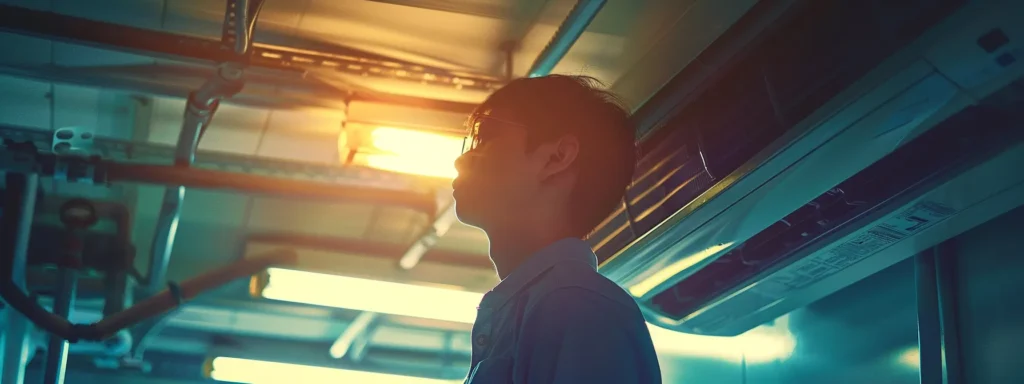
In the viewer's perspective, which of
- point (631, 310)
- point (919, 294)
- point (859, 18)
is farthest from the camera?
point (919, 294)

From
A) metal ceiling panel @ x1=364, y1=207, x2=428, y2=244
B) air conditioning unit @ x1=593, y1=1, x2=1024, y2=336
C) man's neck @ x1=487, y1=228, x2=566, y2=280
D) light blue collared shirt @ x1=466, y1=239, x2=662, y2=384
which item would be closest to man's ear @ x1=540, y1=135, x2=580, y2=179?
man's neck @ x1=487, y1=228, x2=566, y2=280

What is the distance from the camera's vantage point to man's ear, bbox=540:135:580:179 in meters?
1.63

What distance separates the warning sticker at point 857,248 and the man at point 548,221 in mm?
534

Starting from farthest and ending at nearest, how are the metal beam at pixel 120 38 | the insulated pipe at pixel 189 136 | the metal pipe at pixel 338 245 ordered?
the metal pipe at pixel 338 245 → the insulated pipe at pixel 189 136 → the metal beam at pixel 120 38

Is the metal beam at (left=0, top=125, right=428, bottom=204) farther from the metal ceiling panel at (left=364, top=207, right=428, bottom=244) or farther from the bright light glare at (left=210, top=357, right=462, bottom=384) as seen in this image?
the bright light glare at (left=210, top=357, right=462, bottom=384)

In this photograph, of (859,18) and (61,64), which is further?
(61,64)

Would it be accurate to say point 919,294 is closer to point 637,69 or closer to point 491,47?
point 637,69

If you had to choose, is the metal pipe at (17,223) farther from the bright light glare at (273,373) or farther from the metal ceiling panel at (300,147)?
the bright light glare at (273,373)

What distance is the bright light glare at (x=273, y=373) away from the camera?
15.8ft

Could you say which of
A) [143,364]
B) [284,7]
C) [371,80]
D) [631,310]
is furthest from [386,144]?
[143,364]

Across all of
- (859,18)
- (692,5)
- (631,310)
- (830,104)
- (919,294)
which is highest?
(692,5)

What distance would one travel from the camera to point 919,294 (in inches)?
76.8

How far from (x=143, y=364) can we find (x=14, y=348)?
2.38 feet

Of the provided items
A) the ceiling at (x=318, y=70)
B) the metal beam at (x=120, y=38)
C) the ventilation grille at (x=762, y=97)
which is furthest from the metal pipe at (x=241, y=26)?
the ventilation grille at (x=762, y=97)
